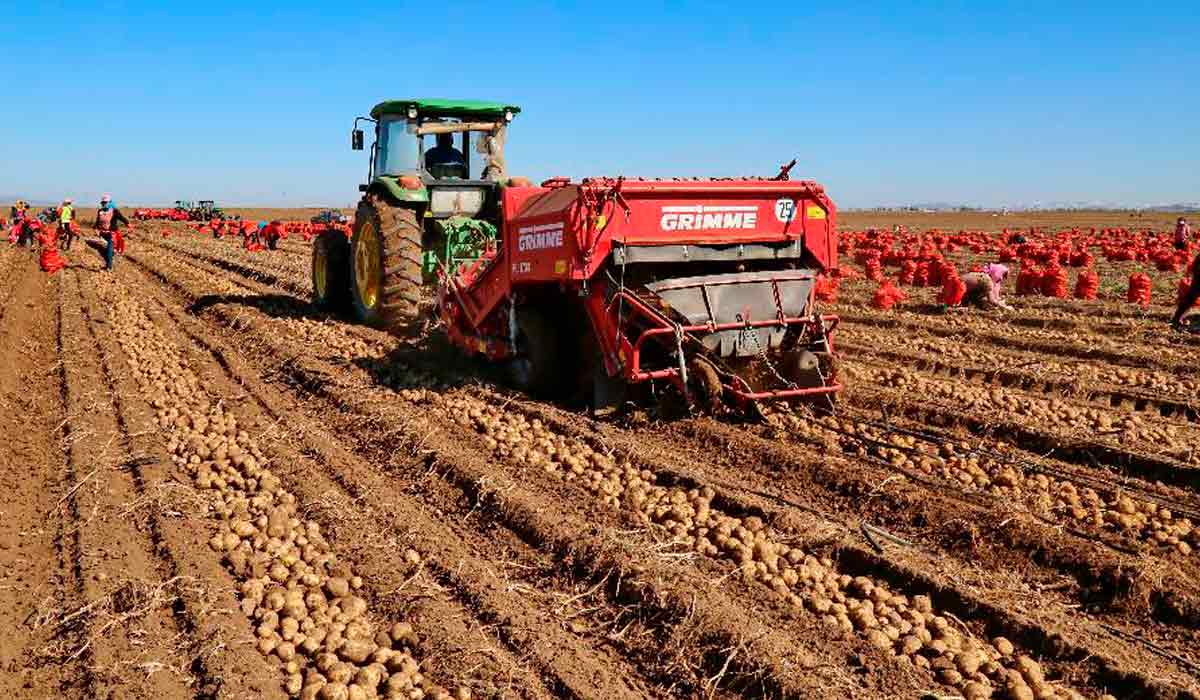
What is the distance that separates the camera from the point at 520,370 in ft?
25.7

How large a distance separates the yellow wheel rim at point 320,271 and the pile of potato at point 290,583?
195 inches

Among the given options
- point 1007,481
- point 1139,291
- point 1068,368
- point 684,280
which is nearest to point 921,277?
point 1139,291

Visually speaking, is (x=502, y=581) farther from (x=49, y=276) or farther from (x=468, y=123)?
(x=49, y=276)

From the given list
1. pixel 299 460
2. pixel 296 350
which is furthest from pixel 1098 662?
pixel 296 350

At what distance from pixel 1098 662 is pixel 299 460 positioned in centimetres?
455

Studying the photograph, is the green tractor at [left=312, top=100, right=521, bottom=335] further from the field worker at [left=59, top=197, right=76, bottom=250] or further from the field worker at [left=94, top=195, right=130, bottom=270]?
the field worker at [left=59, top=197, right=76, bottom=250]

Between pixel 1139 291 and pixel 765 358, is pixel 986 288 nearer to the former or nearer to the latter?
pixel 1139 291

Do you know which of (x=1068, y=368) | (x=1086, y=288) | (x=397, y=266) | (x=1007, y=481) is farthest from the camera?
(x=1086, y=288)

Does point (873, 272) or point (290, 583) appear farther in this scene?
point (873, 272)

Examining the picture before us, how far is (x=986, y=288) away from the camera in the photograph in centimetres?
1286

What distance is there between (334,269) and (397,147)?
1.96 m

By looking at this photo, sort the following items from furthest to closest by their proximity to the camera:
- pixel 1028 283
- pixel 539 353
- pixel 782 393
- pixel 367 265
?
pixel 1028 283, pixel 367 265, pixel 539 353, pixel 782 393

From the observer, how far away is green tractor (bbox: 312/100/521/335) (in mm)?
9875

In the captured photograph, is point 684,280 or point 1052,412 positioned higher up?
point 684,280
